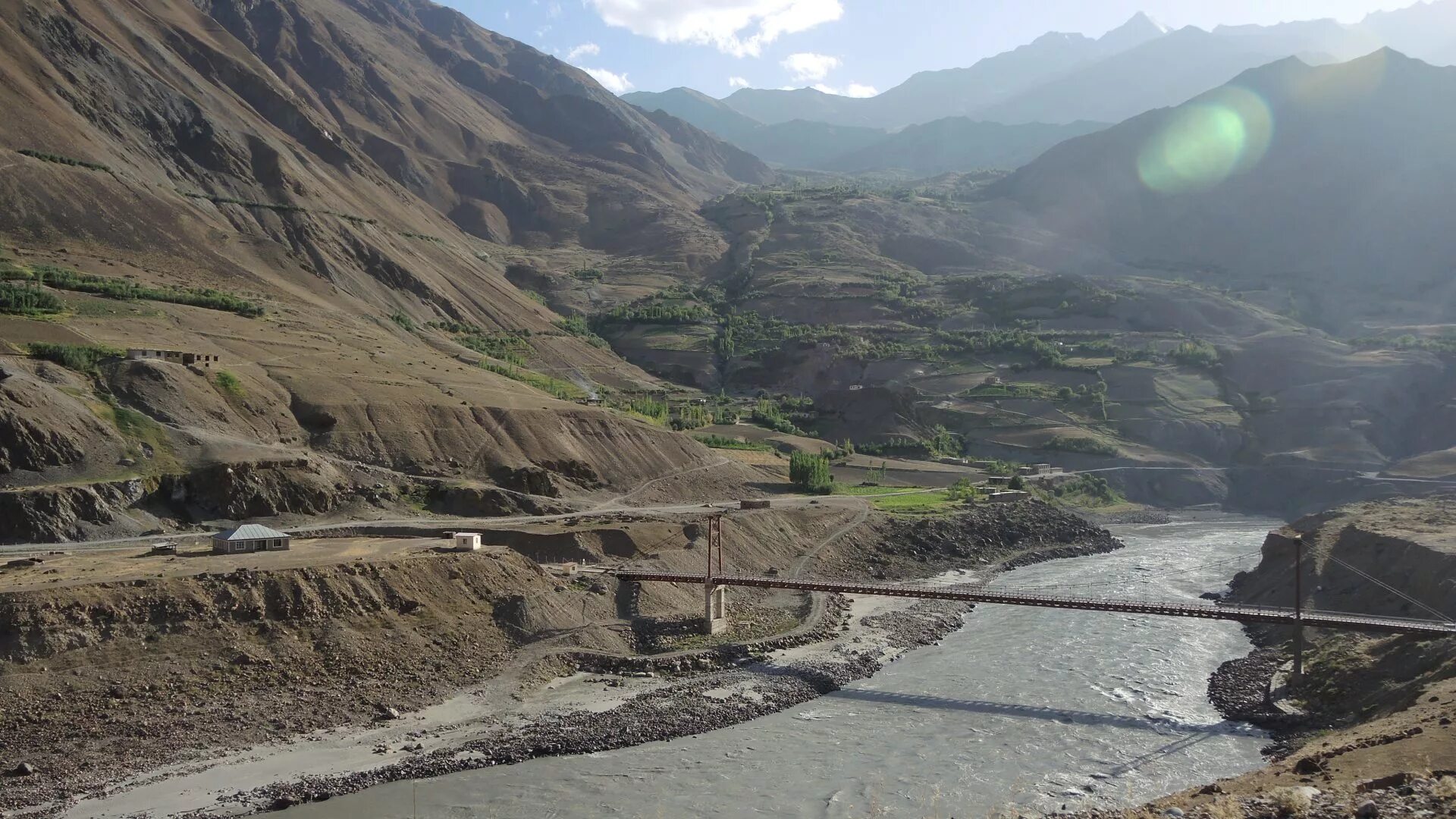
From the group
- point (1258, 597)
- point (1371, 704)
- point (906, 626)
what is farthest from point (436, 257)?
point (1371, 704)

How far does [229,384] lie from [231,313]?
72.6 feet

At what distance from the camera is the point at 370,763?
134ft

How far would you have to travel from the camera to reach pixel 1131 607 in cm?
5575

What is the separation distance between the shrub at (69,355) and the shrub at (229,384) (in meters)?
7.10

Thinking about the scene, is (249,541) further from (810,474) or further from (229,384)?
(810,474)

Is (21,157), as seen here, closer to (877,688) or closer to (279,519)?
(279,519)

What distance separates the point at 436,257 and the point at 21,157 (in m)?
60.4

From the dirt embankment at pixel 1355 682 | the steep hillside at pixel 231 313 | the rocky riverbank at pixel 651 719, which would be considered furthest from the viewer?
the steep hillside at pixel 231 313

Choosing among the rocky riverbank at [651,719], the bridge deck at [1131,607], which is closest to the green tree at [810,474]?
the bridge deck at [1131,607]

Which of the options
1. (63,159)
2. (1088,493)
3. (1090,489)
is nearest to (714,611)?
(1088,493)

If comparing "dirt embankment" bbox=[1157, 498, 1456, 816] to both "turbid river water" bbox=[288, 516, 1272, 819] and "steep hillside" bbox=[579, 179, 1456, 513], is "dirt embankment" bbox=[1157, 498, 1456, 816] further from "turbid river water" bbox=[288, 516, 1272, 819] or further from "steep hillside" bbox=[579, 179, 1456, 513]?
"steep hillside" bbox=[579, 179, 1456, 513]

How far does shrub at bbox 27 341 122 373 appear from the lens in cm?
6962

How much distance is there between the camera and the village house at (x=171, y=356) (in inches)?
2904

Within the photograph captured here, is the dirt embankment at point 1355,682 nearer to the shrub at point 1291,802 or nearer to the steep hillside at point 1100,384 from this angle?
the shrub at point 1291,802
